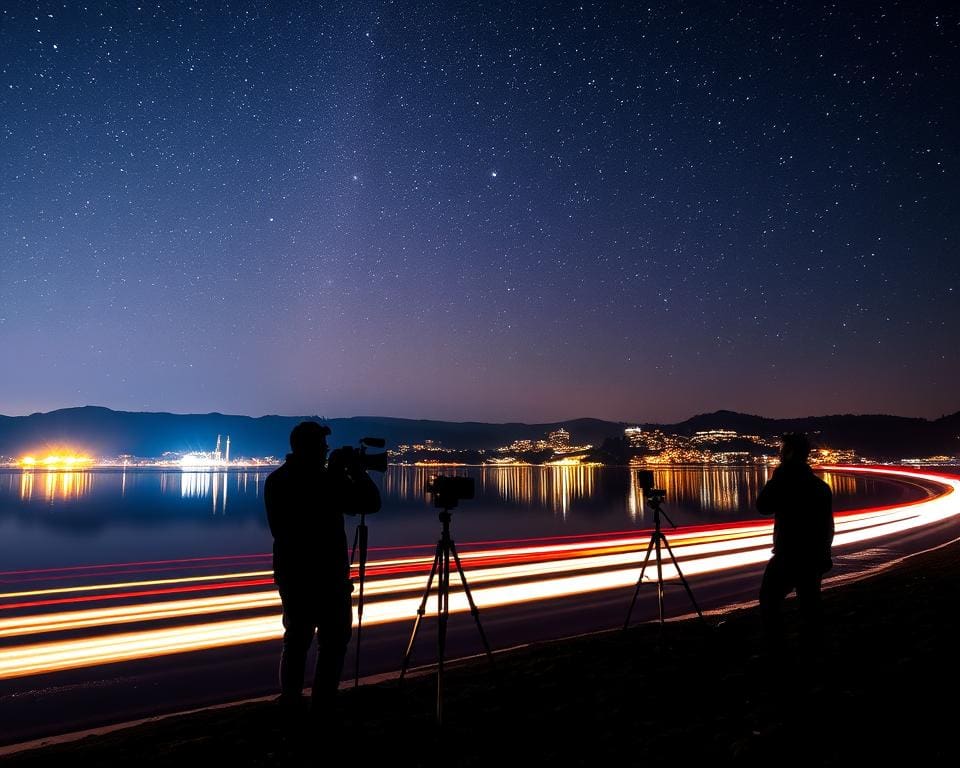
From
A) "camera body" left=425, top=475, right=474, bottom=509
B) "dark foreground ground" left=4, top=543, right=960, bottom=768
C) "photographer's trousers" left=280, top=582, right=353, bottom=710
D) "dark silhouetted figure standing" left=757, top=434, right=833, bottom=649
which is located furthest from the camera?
"camera body" left=425, top=475, right=474, bottom=509

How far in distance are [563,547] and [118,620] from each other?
10149 mm

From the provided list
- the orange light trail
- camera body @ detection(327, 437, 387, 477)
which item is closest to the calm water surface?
the orange light trail

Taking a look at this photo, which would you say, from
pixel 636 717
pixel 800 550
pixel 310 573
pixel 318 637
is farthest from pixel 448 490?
pixel 800 550

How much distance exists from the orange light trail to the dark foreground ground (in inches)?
123

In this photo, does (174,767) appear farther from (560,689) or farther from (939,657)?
(939,657)

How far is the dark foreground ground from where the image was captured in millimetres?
3164

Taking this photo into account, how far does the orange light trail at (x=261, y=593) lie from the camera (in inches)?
274

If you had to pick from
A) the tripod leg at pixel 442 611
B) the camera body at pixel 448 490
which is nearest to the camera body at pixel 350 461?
the camera body at pixel 448 490

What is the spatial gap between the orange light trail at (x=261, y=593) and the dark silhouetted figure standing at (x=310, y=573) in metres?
3.74

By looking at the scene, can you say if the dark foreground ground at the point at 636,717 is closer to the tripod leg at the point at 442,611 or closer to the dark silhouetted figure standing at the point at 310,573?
the tripod leg at the point at 442,611

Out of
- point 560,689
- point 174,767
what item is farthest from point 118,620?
point 560,689

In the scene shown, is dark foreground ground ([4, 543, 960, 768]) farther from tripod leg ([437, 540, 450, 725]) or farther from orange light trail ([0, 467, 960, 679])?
orange light trail ([0, 467, 960, 679])

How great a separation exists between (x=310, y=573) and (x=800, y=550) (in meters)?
3.63

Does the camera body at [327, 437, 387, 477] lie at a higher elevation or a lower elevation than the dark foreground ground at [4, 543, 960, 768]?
higher
